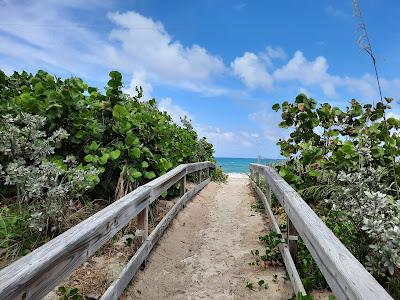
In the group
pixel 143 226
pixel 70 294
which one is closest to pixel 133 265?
pixel 143 226

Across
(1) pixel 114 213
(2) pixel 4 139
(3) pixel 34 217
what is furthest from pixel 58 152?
(1) pixel 114 213

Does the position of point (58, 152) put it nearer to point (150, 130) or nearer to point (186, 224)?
point (150, 130)

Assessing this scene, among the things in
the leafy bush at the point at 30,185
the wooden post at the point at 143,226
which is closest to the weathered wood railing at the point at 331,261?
the wooden post at the point at 143,226

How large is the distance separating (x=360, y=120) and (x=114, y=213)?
4533mm

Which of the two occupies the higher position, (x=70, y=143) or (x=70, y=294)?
(x=70, y=143)

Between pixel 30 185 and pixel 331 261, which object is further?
pixel 30 185

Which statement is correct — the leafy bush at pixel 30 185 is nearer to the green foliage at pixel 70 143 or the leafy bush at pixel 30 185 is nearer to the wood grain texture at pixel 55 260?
the green foliage at pixel 70 143

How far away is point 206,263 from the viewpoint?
14.4 feet

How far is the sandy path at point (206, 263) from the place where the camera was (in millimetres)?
3564

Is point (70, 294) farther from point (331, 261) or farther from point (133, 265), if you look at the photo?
point (331, 261)

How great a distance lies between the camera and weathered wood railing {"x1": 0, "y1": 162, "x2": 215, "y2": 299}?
63.7 inches

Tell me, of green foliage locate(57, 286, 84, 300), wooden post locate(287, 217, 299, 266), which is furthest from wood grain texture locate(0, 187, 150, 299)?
wooden post locate(287, 217, 299, 266)

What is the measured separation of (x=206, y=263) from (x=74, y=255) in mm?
2462

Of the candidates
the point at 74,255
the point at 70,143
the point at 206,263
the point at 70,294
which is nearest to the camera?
the point at 74,255
